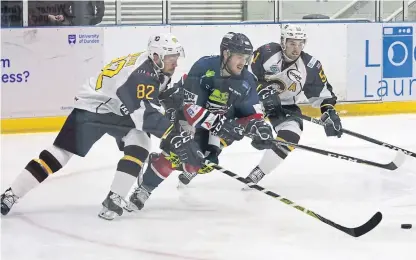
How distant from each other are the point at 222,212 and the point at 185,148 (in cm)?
29

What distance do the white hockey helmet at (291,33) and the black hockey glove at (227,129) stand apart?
1.83ft

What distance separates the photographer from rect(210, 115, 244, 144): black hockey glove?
11.6 feet

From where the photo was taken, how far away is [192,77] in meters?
3.53

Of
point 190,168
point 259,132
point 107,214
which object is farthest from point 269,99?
point 107,214

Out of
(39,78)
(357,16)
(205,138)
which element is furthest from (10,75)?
(357,16)

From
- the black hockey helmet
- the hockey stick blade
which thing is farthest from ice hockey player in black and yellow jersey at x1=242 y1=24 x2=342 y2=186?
the hockey stick blade

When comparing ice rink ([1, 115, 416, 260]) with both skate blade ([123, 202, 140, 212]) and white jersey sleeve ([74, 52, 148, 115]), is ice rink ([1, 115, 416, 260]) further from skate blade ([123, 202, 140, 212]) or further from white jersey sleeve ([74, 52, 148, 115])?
white jersey sleeve ([74, 52, 148, 115])

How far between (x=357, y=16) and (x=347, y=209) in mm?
1864

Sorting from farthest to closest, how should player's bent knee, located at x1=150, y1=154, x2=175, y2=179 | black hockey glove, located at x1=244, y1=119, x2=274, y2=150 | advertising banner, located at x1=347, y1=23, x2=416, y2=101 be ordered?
1. advertising banner, located at x1=347, y1=23, x2=416, y2=101
2. black hockey glove, located at x1=244, y1=119, x2=274, y2=150
3. player's bent knee, located at x1=150, y1=154, x2=175, y2=179

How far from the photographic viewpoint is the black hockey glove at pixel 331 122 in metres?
Answer: 4.05

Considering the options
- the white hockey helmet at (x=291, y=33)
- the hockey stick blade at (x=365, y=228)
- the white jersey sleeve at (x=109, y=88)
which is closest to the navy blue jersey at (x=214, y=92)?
the white jersey sleeve at (x=109, y=88)

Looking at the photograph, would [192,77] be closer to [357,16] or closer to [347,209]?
[347,209]

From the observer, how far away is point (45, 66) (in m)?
3.73

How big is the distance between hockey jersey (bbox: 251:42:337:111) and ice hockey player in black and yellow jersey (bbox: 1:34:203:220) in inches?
31.9
